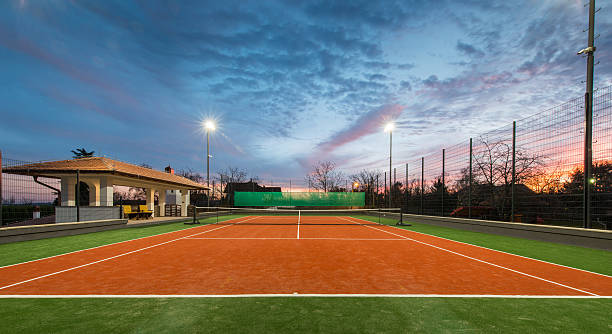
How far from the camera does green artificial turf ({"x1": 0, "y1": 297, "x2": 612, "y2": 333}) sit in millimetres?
3412

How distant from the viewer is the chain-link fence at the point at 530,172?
9.16 m

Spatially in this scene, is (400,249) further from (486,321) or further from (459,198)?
(459,198)

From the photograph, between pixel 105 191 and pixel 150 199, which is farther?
pixel 150 199

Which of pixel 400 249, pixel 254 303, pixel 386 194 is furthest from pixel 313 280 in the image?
pixel 386 194

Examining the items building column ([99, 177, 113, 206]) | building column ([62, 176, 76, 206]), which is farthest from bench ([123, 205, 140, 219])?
building column ([99, 177, 113, 206])

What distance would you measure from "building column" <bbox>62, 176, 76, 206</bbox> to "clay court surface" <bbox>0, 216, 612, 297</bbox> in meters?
12.1

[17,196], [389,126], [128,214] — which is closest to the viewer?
[17,196]

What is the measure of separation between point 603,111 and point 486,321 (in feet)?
32.2

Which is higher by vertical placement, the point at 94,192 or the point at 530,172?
the point at 530,172

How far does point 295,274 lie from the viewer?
5965 mm

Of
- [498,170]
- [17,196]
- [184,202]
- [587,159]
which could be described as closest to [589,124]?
[587,159]

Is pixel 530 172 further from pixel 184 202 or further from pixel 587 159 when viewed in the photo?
pixel 184 202

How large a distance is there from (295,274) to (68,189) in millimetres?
19352

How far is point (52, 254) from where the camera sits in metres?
8.11
